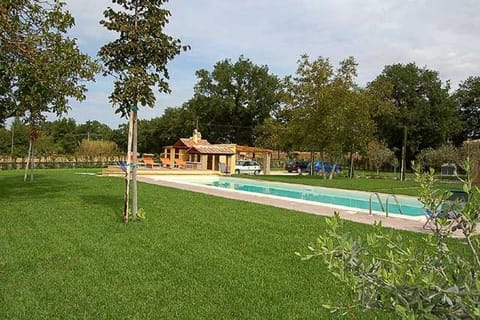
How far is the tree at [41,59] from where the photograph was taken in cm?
890

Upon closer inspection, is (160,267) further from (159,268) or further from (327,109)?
(327,109)

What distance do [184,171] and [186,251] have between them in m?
25.1

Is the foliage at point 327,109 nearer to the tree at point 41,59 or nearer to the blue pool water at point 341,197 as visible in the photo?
the blue pool water at point 341,197

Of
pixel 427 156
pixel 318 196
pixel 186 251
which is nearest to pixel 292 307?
pixel 186 251

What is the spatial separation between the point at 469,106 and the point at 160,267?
175ft

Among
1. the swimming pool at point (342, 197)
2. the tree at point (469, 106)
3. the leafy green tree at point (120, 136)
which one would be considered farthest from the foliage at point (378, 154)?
the leafy green tree at point (120, 136)

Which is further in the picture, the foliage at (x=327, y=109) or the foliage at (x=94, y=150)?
the foliage at (x=94, y=150)

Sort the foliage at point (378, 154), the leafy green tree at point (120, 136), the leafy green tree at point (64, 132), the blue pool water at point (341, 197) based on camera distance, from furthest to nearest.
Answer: the leafy green tree at point (120, 136) → the leafy green tree at point (64, 132) → the foliage at point (378, 154) → the blue pool water at point (341, 197)

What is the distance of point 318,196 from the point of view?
60.3 feet

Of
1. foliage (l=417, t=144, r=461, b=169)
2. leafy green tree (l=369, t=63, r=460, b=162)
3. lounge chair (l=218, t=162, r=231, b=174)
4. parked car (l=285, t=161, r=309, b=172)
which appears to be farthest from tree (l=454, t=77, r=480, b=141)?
lounge chair (l=218, t=162, r=231, b=174)

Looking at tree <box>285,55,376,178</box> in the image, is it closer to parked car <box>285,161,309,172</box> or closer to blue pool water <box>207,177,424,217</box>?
blue pool water <box>207,177,424,217</box>

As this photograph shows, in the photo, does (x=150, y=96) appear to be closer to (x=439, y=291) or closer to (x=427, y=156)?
(x=439, y=291)

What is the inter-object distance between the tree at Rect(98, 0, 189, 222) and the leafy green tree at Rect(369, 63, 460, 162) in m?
39.7

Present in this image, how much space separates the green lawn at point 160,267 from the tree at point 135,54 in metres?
1.57
